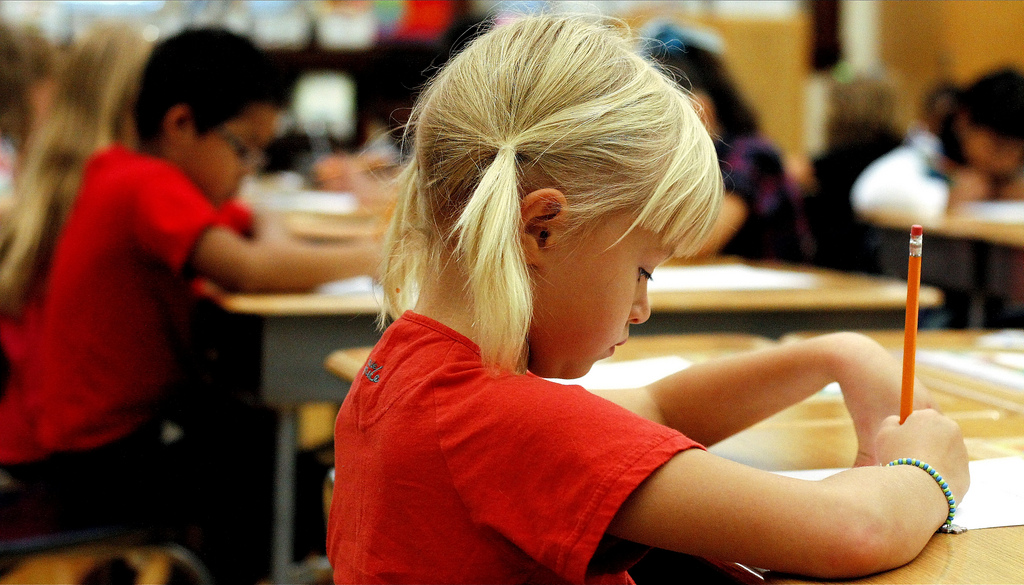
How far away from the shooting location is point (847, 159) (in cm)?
375

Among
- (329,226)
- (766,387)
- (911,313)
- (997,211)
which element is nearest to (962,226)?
(997,211)

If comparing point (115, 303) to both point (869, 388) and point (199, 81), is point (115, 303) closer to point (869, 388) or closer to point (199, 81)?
point (199, 81)

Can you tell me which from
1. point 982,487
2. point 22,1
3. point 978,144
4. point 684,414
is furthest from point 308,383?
point 22,1

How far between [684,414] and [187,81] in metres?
1.26

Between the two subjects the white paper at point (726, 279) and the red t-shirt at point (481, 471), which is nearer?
the red t-shirt at point (481, 471)

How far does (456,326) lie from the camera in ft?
2.32

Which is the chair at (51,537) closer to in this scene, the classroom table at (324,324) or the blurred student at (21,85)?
the classroom table at (324,324)

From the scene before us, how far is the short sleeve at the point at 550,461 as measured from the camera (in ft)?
1.95

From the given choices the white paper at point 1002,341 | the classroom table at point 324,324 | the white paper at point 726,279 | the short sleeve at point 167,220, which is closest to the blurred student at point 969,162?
the white paper at point 726,279

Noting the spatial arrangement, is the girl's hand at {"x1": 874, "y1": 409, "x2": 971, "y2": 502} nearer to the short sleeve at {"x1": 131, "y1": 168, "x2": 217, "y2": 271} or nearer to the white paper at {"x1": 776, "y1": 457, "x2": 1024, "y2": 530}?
the white paper at {"x1": 776, "y1": 457, "x2": 1024, "y2": 530}

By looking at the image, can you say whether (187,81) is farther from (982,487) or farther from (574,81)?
(982,487)

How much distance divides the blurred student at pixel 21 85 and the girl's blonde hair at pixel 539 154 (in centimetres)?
203

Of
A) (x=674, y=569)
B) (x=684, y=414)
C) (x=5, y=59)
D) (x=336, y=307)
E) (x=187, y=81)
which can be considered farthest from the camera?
(x=5, y=59)

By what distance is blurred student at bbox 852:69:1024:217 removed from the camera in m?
3.37
